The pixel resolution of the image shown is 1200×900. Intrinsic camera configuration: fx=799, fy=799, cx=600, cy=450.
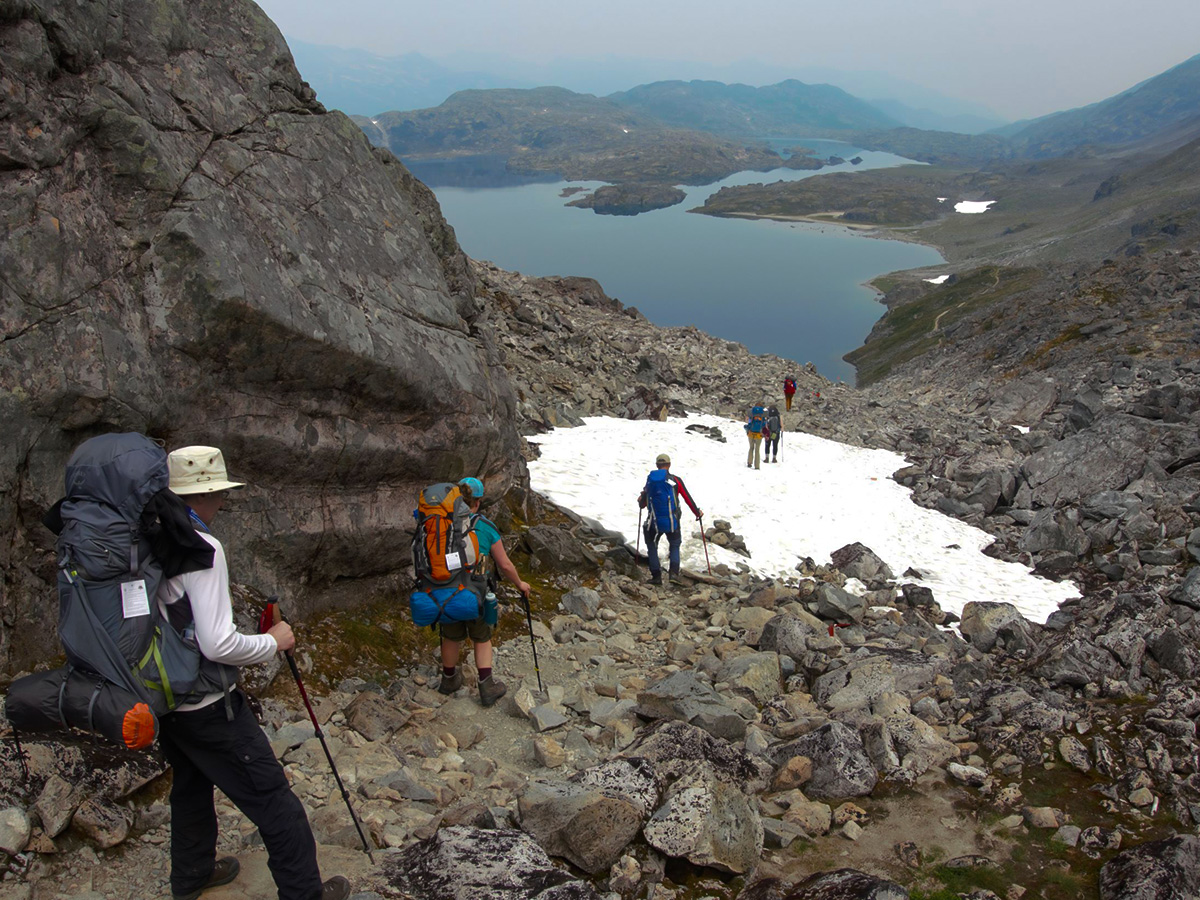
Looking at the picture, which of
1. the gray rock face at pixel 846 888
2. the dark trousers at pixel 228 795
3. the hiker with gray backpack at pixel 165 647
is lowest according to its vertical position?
the gray rock face at pixel 846 888

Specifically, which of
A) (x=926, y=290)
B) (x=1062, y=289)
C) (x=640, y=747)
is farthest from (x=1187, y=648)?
(x=926, y=290)

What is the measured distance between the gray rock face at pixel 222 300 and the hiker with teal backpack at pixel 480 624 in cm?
175

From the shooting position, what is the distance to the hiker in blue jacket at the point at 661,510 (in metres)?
13.2

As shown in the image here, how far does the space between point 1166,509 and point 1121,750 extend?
490 inches

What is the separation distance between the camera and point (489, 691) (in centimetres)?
822

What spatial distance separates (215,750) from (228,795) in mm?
290

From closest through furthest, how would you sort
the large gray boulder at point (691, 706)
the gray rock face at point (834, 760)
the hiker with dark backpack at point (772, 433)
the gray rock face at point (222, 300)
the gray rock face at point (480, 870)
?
1. the gray rock face at point (480, 870)
2. the gray rock face at point (222, 300)
3. the gray rock face at point (834, 760)
4. the large gray boulder at point (691, 706)
5. the hiker with dark backpack at point (772, 433)

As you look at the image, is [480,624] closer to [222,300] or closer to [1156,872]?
[222,300]

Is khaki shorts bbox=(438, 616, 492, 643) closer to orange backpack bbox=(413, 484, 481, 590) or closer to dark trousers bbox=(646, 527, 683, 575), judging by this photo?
orange backpack bbox=(413, 484, 481, 590)

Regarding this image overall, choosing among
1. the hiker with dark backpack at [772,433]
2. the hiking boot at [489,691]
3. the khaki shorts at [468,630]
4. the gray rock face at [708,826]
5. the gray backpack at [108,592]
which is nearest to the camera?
the gray backpack at [108,592]

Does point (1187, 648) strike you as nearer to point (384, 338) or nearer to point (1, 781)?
point (384, 338)

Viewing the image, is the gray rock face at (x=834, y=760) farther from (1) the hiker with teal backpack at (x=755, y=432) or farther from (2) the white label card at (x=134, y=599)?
(1) the hiker with teal backpack at (x=755, y=432)

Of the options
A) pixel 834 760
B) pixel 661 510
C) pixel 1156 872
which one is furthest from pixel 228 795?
pixel 661 510

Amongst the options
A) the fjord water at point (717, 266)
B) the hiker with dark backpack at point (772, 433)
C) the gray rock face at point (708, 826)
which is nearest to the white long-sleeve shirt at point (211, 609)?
the gray rock face at point (708, 826)
